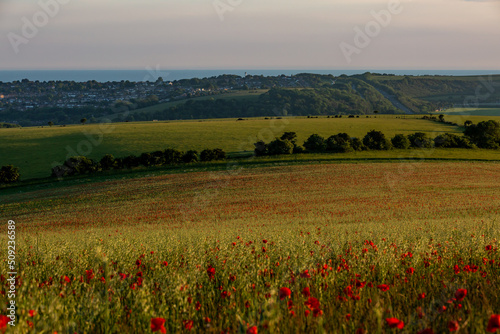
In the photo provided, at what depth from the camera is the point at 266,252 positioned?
703cm

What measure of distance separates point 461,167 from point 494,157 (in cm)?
1277

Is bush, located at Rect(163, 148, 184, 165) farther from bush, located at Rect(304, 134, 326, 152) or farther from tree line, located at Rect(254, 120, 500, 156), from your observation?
bush, located at Rect(304, 134, 326, 152)

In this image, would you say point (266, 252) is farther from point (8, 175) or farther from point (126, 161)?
point (8, 175)

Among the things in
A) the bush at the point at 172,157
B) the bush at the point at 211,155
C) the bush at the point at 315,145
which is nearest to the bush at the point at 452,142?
the bush at the point at 315,145

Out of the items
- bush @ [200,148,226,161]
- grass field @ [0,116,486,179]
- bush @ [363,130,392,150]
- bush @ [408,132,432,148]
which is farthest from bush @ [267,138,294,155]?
bush @ [408,132,432,148]

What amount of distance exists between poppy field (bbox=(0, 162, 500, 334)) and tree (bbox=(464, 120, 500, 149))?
1427 cm

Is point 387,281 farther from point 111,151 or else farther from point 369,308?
point 111,151

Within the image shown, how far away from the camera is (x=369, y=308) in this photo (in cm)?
424

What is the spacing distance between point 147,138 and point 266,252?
246ft

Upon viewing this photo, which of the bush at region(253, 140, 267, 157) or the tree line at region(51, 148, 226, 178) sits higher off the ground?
the bush at region(253, 140, 267, 157)

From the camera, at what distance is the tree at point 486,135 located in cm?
6109

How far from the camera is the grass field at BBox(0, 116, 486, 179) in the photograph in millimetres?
65875

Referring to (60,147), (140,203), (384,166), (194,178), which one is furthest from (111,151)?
(384,166)

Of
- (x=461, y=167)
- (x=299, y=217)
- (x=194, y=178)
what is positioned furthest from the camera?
(x=461, y=167)
